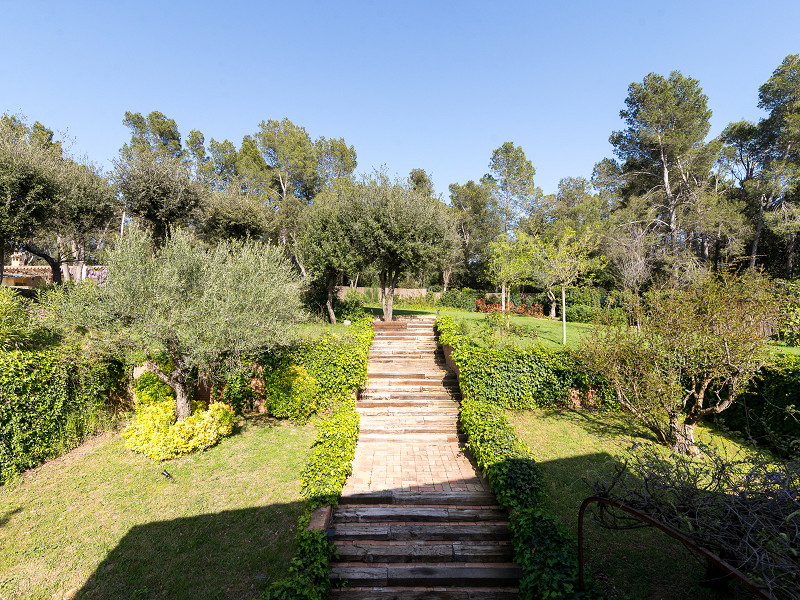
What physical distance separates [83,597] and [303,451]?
400cm

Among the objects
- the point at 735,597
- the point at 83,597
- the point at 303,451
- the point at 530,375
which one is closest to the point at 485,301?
the point at 530,375

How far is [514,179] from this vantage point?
37.8m

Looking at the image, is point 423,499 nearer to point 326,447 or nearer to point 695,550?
point 326,447

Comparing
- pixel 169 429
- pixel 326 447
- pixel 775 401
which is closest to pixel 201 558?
pixel 326 447

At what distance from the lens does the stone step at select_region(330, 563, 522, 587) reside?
15.6 ft

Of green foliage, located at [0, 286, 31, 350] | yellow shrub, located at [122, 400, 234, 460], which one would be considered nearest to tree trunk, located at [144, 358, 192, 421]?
yellow shrub, located at [122, 400, 234, 460]

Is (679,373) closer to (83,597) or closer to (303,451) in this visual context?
(303,451)

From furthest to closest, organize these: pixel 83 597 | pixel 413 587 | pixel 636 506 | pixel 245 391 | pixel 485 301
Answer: pixel 485 301 → pixel 245 391 → pixel 413 587 → pixel 83 597 → pixel 636 506

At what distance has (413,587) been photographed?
187 inches

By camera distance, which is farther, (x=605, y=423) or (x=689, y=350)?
(x=605, y=423)

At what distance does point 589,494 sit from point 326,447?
16.3ft

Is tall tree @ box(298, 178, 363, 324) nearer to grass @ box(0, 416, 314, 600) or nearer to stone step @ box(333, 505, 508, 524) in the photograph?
grass @ box(0, 416, 314, 600)

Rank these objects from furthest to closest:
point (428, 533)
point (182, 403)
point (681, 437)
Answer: point (182, 403)
point (681, 437)
point (428, 533)

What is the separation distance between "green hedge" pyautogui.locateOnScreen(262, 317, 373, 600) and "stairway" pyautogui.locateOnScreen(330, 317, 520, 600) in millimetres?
426
